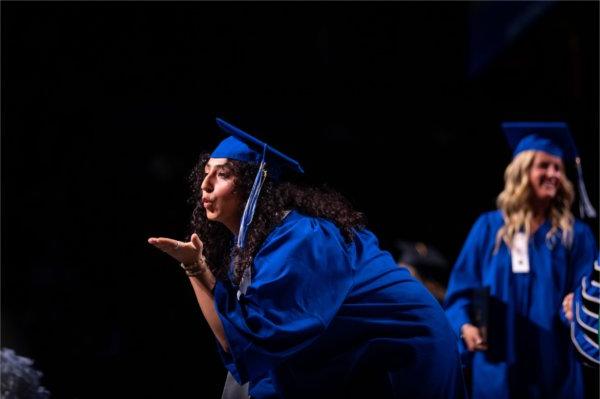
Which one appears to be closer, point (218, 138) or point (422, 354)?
point (422, 354)

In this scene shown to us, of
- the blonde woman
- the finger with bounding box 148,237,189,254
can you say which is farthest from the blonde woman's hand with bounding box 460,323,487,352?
the finger with bounding box 148,237,189,254

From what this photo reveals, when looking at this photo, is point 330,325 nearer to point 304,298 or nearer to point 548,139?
point 304,298

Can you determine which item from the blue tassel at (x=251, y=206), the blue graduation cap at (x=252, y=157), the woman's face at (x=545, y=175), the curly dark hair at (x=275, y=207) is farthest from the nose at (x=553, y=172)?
the blue tassel at (x=251, y=206)

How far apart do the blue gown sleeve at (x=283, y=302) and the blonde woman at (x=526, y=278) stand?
1.70 m

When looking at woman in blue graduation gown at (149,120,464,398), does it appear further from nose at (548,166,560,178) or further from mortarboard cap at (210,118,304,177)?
nose at (548,166,560,178)

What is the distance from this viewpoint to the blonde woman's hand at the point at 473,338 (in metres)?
3.99

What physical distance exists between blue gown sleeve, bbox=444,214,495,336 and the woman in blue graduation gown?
1.48 m

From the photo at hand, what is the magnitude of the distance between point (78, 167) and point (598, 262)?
322 centimetres

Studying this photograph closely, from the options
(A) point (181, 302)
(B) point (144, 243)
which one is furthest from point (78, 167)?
(A) point (181, 302)

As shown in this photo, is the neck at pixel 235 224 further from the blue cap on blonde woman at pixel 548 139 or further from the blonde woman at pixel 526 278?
the blue cap on blonde woman at pixel 548 139

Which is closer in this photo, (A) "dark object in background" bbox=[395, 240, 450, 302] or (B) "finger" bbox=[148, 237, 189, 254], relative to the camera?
(B) "finger" bbox=[148, 237, 189, 254]

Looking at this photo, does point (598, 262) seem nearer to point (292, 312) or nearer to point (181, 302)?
point (292, 312)

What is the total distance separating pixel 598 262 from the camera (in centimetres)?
316

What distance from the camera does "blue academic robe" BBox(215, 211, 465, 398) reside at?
2457 mm
